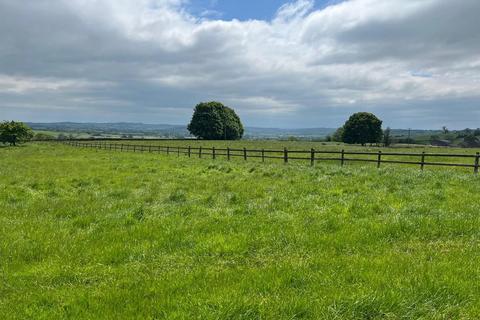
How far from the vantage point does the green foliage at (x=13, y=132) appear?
78625mm

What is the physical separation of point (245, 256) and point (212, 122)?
106 meters

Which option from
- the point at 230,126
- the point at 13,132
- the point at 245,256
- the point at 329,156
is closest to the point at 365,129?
the point at 230,126

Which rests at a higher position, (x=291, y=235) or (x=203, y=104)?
(x=203, y=104)

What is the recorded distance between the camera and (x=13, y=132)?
7944 cm

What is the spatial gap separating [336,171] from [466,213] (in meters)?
10.4

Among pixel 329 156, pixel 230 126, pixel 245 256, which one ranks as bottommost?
pixel 329 156

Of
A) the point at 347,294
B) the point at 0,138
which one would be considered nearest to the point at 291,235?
the point at 347,294

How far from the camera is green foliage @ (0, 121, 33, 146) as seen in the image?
78.6 m

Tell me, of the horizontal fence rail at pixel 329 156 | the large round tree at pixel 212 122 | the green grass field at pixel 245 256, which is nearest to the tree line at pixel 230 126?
the large round tree at pixel 212 122

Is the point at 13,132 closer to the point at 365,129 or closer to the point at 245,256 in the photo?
the point at 365,129

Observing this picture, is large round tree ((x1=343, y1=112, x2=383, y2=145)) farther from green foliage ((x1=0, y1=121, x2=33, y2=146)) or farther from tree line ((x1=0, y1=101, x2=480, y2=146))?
green foliage ((x1=0, y1=121, x2=33, y2=146))

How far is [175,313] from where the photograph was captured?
4.82 meters

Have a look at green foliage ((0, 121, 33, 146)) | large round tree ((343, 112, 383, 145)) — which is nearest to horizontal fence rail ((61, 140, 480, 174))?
green foliage ((0, 121, 33, 146))

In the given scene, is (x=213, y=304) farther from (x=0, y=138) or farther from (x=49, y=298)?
(x=0, y=138)
